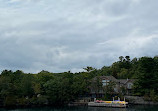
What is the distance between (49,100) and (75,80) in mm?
10625

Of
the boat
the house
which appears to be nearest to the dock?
the boat

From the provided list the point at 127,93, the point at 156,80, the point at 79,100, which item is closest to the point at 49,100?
the point at 79,100

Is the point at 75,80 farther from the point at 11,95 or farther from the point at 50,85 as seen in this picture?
the point at 11,95

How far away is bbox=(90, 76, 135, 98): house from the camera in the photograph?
219ft

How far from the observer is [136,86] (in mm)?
66812

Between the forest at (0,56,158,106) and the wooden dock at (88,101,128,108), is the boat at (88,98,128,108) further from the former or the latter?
the forest at (0,56,158,106)

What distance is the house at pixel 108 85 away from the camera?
66.6 metres

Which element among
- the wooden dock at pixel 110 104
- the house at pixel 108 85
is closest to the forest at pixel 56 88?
the house at pixel 108 85

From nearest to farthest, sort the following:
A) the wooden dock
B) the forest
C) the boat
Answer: the wooden dock, the boat, the forest

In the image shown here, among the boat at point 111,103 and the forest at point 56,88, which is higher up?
the forest at point 56,88

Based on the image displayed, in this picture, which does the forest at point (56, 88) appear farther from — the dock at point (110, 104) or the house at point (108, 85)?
the dock at point (110, 104)

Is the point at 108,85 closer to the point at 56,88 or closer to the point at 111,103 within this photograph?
the point at 111,103

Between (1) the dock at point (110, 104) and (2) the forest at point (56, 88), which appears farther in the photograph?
(2) the forest at point (56, 88)

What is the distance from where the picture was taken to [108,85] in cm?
6556
